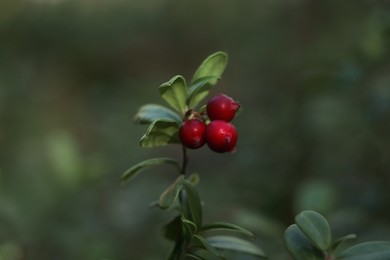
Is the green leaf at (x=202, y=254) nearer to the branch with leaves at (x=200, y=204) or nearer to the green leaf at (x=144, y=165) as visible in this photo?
the branch with leaves at (x=200, y=204)

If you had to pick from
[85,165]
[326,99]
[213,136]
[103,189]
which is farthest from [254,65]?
[213,136]

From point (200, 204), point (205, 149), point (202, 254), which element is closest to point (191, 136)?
point (200, 204)

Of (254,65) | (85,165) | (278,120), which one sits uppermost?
(254,65)

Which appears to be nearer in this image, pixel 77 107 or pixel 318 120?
pixel 318 120

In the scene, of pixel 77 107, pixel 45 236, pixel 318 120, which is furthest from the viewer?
pixel 77 107

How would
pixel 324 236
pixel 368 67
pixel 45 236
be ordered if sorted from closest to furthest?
pixel 324 236, pixel 45 236, pixel 368 67

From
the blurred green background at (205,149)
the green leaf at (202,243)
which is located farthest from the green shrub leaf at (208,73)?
the blurred green background at (205,149)

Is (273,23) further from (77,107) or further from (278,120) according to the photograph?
(278,120)

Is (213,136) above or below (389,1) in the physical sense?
below

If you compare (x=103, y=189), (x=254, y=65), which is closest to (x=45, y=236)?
(x=103, y=189)
